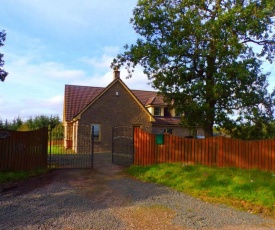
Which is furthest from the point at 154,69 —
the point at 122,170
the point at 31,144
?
the point at 31,144

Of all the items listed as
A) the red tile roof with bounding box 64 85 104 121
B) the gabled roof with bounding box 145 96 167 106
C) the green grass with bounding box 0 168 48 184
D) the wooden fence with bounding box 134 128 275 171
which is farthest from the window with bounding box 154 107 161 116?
the green grass with bounding box 0 168 48 184

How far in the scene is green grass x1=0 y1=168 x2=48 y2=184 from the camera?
1135 centimetres

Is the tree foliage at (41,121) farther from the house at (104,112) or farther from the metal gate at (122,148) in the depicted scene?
the metal gate at (122,148)

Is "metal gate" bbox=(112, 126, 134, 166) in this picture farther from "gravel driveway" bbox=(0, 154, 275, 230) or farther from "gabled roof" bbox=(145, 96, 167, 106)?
"gabled roof" bbox=(145, 96, 167, 106)

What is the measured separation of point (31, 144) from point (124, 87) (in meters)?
14.9

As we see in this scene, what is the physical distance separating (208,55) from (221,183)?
8.28m

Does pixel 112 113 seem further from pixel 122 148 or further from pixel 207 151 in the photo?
pixel 207 151

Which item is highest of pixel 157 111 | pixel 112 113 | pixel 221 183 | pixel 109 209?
pixel 157 111

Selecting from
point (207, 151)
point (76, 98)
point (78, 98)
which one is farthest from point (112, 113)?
point (207, 151)

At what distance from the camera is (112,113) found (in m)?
27.2

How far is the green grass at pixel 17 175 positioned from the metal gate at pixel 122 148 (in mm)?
4668

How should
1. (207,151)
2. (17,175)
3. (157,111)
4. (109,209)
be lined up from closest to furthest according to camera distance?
(109,209) → (17,175) → (207,151) → (157,111)

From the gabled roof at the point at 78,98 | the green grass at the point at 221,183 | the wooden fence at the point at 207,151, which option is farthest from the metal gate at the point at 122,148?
the gabled roof at the point at 78,98

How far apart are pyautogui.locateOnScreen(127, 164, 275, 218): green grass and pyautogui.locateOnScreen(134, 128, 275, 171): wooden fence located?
63cm
